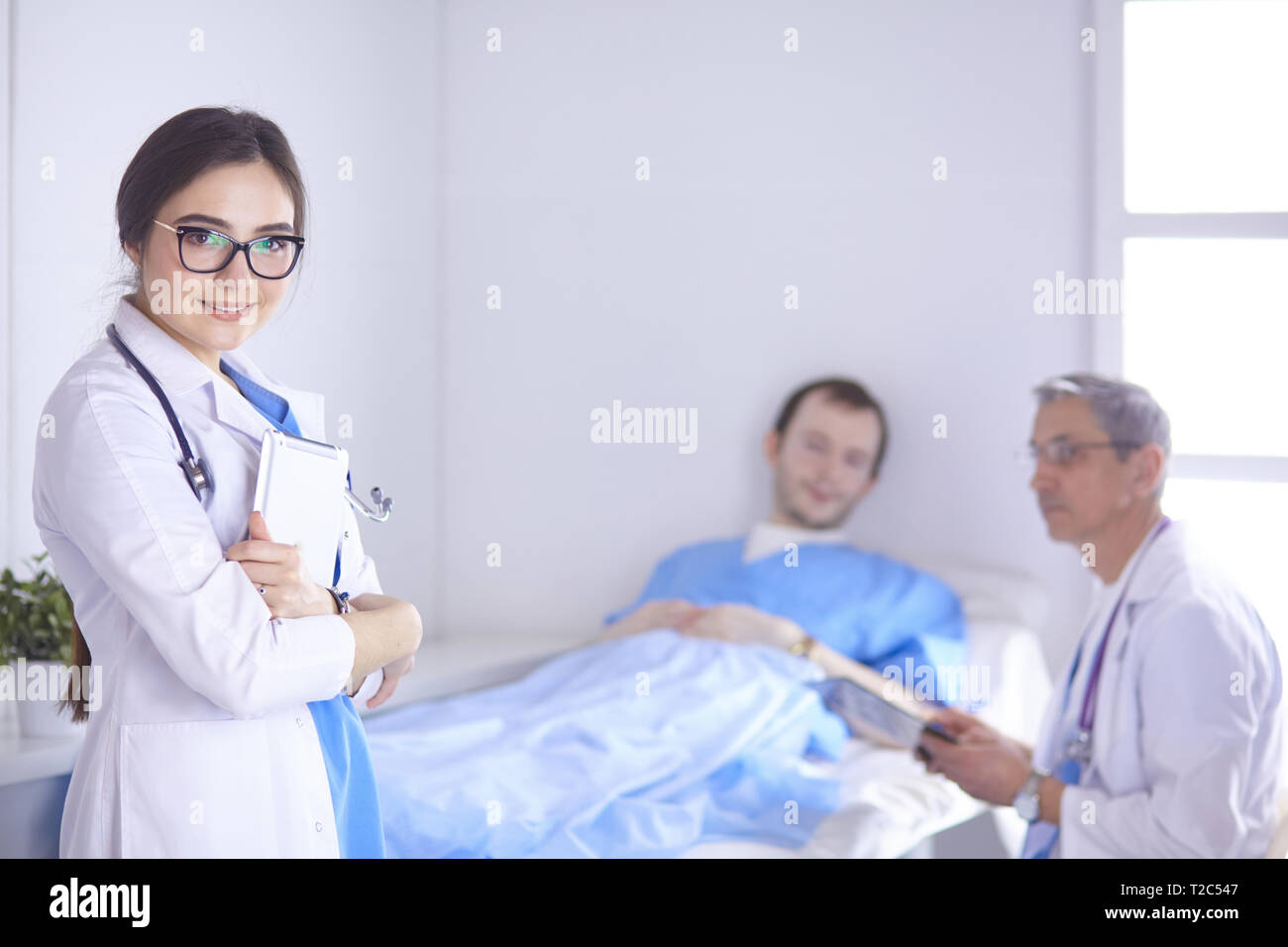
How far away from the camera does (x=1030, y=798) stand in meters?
1.36

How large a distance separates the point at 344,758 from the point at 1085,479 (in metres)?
1.11

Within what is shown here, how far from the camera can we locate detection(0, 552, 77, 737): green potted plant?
1.39m

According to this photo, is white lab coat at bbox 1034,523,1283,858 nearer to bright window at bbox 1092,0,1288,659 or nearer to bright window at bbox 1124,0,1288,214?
bright window at bbox 1092,0,1288,659

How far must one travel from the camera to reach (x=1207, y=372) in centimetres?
231

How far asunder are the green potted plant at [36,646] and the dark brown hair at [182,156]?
1.93 feet

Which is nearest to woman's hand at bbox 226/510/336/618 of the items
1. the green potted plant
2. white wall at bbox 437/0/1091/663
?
the green potted plant

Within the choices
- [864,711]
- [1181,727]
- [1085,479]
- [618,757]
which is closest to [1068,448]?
[1085,479]

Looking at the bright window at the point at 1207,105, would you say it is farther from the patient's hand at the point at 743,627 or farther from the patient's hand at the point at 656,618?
the patient's hand at the point at 656,618

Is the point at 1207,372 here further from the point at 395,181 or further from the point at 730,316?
→ the point at 395,181

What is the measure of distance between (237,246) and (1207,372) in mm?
2112

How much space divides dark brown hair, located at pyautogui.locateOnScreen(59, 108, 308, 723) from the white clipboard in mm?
190

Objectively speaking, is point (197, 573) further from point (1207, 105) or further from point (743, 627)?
point (1207, 105)

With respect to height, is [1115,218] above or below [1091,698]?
above

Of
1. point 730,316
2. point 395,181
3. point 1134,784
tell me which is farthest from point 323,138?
point 1134,784
